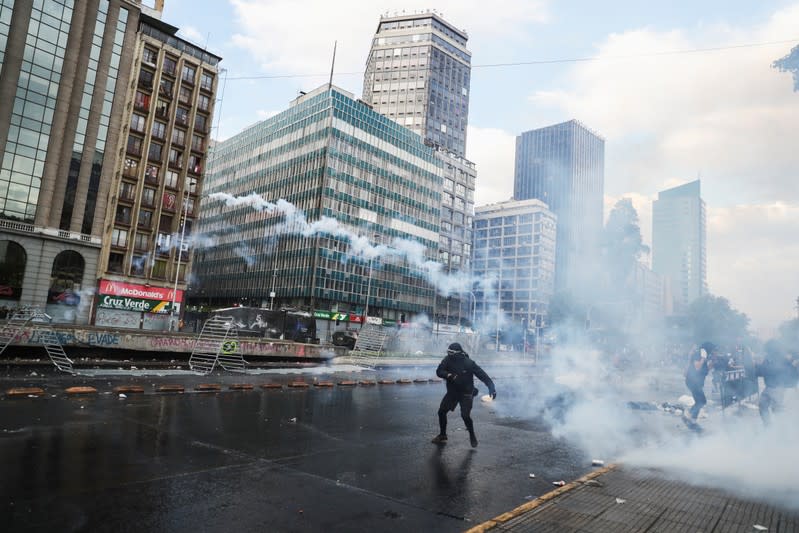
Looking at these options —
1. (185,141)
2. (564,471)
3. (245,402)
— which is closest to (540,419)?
(564,471)

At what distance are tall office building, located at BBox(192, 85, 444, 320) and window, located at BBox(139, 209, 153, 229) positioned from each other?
20.6 m

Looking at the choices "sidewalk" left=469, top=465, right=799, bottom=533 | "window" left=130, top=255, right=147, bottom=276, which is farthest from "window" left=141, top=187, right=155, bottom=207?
"sidewalk" left=469, top=465, right=799, bottom=533

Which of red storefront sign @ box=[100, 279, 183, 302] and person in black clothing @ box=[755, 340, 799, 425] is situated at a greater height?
red storefront sign @ box=[100, 279, 183, 302]

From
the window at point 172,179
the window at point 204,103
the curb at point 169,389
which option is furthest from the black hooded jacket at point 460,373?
the window at point 204,103

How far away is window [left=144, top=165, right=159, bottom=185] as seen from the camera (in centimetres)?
5474

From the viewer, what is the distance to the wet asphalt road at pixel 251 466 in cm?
470

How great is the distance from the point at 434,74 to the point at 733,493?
116 m

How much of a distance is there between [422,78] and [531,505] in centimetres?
11608

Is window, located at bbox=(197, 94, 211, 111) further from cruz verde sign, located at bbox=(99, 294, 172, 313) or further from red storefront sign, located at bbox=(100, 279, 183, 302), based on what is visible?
cruz verde sign, located at bbox=(99, 294, 172, 313)

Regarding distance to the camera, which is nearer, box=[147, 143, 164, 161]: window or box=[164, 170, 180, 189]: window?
box=[147, 143, 164, 161]: window

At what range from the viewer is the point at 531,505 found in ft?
18.3

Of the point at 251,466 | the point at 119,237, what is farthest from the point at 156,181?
the point at 251,466

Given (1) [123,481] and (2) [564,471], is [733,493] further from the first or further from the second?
(1) [123,481]

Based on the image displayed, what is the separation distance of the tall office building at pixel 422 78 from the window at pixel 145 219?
Answer: 67752mm
